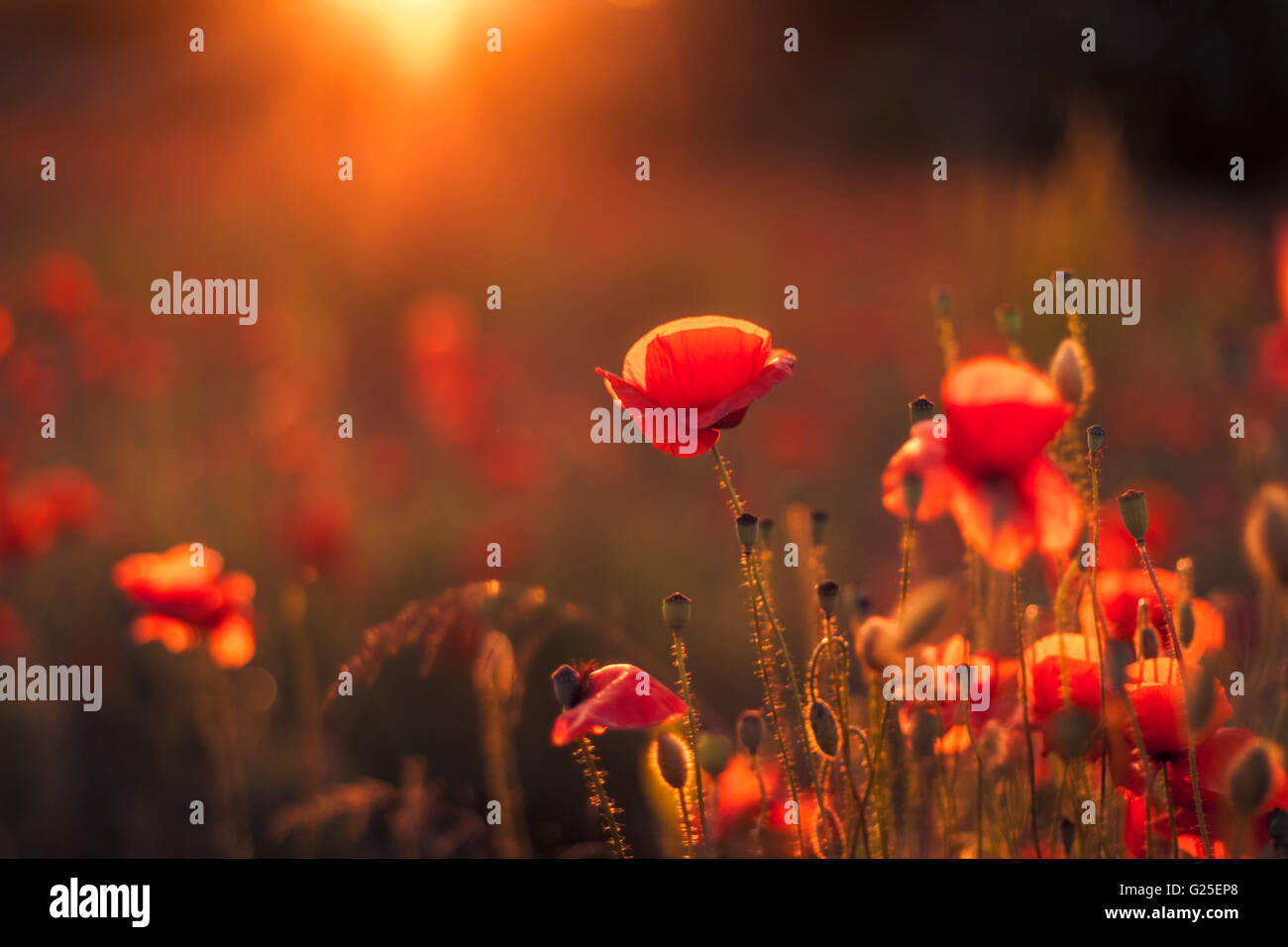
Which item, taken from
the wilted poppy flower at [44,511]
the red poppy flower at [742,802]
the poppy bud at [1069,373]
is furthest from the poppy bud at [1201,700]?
the wilted poppy flower at [44,511]

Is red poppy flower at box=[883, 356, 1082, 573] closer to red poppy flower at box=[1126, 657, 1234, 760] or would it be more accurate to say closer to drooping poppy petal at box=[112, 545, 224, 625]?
red poppy flower at box=[1126, 657, 1234, 760]

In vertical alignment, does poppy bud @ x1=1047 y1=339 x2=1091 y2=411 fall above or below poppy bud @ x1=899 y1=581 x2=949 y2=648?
above

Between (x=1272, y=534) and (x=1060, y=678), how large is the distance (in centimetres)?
17

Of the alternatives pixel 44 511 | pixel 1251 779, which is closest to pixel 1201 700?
pixel 1251 779

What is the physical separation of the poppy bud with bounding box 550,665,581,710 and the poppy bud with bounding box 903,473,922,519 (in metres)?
0.24

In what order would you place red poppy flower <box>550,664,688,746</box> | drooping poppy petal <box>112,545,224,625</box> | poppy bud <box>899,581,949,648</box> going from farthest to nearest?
drooping poppy petal <box>112,545,224,625</box>
red poppy flower <box>550,664,688,746</box>
poppy bud <box>899,581,949,648</box>

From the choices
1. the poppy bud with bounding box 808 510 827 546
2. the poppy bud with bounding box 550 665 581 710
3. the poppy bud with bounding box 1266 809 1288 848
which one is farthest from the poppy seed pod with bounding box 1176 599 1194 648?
the poppy bud with bounding box 550 665 581 710

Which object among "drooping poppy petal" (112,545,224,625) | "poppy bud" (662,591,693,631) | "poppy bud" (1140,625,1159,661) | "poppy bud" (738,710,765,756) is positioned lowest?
"poppy bud" (738,710,765,756)

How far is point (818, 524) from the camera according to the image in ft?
2.41

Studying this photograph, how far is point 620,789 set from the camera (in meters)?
1.89

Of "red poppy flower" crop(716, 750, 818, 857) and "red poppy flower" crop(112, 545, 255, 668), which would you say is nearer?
"red poppy flower" crop(716, 750, 818, 857)

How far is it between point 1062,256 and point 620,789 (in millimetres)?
1362

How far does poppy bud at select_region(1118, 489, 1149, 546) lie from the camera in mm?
586

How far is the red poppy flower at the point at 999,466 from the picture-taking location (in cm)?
49
